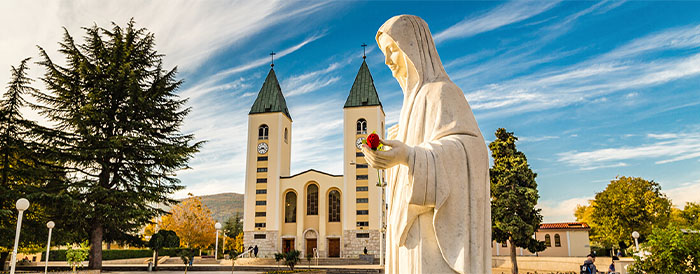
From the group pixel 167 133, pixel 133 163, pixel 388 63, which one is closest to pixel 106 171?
pixel 133 163

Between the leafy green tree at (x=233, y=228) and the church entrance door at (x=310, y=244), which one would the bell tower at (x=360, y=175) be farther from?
the leafy green tree at (x=233, y=228)

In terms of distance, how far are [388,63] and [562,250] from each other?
46.6 m

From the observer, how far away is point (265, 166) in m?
49.4

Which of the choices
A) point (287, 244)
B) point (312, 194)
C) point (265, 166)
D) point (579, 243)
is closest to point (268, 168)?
point (265, 166)

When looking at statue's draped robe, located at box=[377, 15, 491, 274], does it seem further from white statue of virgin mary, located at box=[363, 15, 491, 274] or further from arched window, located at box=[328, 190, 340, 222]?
arched window, located at box=[328, 190, 340, 222]

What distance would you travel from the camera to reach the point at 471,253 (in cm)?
260

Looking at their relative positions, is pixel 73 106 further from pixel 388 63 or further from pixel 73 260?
pixel 388 63

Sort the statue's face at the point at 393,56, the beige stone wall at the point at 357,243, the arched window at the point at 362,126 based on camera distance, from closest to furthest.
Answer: the statue's face at the point at 393,56 < the beige stone wall at the point at 357,243 < the arched window at the point at 362,126

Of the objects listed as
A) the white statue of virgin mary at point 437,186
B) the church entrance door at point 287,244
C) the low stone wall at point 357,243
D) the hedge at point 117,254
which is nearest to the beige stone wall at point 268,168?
the church entrance door at point 287,244

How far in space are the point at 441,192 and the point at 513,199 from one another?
22.7m

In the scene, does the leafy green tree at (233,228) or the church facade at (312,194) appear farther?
the leafy green tree at (233,228)

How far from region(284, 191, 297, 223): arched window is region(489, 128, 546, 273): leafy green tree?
2910cm

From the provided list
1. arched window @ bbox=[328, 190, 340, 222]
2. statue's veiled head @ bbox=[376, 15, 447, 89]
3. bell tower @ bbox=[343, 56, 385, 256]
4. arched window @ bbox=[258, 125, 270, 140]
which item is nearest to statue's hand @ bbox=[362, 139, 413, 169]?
statue's veiled head @ bbox=[376, 15, 447, 89]

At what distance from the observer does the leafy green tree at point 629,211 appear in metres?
31.6
